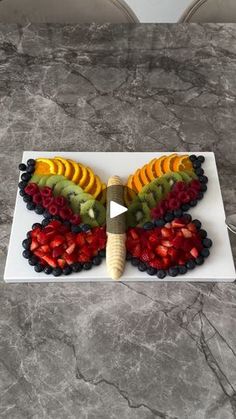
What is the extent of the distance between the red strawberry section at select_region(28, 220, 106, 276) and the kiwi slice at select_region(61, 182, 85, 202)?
10 centimetres

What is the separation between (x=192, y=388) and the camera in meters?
1.04

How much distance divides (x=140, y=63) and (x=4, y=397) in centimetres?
120

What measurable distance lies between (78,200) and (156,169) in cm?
25

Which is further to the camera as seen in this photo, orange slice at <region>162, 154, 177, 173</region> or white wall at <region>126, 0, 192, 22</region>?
white wall at <region>126, 0, 192, 22</region>

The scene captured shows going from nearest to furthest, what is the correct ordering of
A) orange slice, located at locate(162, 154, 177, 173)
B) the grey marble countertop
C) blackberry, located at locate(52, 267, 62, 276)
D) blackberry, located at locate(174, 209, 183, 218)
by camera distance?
the grey marble countertop
blackberry, located at locate(52, 267, 62, 276)
blackberry, located at locate(174, 209, 183, 218)
orange slice, located at locate(162, 154, 177, 173)

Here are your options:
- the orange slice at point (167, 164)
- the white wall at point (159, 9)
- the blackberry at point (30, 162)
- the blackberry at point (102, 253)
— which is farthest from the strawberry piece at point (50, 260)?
the white wall at point (159, 9)

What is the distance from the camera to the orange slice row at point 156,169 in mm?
1338

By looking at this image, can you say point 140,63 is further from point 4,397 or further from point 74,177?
point 4,397

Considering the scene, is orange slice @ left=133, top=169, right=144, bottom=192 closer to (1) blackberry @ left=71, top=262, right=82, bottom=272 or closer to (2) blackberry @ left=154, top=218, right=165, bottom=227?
(2) blackberry @ left=154, top=218, right=165, bottom=227

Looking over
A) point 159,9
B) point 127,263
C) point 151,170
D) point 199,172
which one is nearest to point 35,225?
point 127,263

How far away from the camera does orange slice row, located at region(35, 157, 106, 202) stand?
4.30ft

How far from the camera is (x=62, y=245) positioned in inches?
46.6

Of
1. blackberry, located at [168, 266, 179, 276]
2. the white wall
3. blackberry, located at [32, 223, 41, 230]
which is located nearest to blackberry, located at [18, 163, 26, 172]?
blackberry, located at [32, 223, 41, 230]

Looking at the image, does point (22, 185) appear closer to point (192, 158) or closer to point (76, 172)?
point (76, 172)
